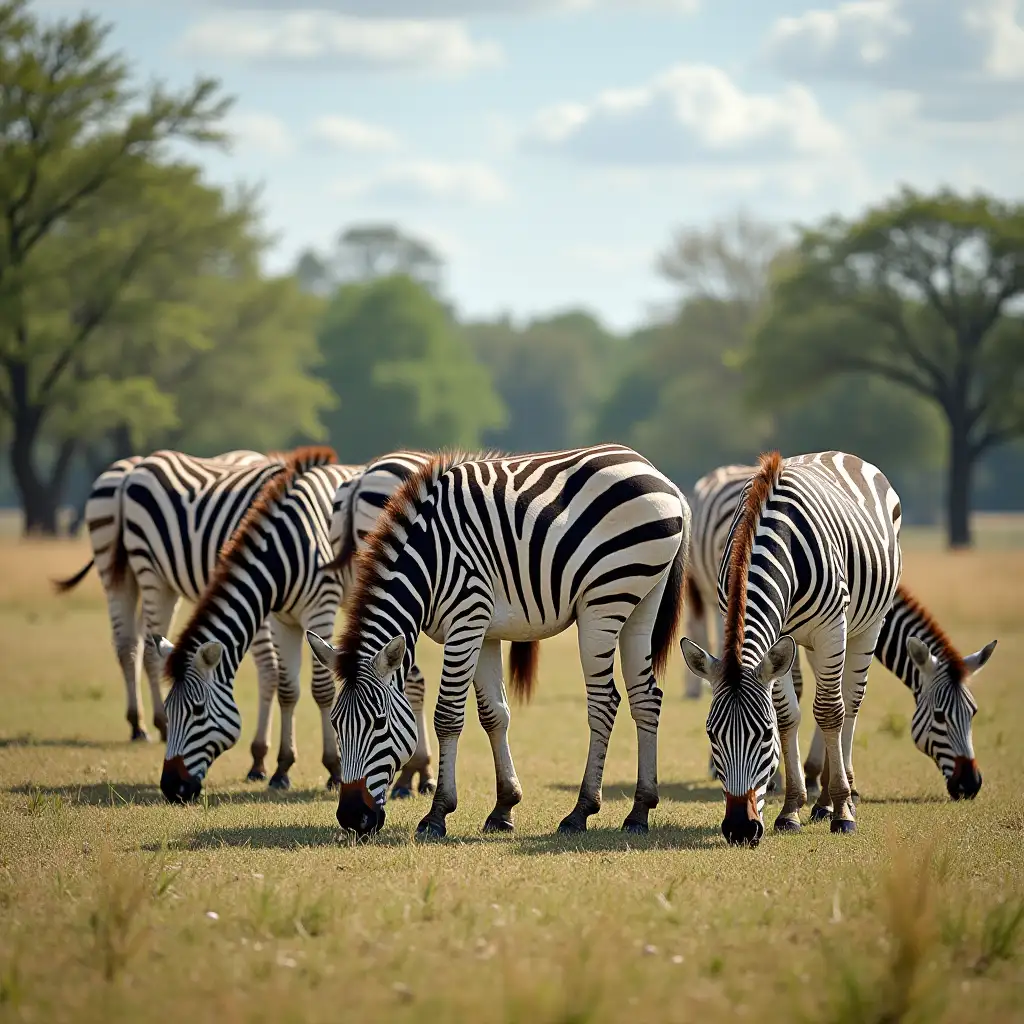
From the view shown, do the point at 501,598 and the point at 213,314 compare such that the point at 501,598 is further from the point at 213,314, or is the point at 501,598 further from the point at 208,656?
the point at 213,314

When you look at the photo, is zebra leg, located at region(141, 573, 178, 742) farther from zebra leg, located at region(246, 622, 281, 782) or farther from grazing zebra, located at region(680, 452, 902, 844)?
grazing zebra, located at region(680, 452, 902, 844)

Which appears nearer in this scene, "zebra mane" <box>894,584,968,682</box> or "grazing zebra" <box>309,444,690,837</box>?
"grazing zebra" <box>309,444,690,837</box>

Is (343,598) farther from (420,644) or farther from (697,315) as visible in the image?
(697,315)

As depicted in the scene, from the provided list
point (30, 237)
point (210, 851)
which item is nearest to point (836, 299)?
point (30, 237)

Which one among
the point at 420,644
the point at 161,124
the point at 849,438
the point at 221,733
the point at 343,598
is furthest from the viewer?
the point at 849,438

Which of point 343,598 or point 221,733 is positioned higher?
point 343,598

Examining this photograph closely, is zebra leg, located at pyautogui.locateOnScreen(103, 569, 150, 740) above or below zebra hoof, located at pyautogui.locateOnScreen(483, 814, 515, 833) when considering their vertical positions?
above

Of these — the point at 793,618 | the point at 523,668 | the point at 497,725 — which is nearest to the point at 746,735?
the point at 793,618

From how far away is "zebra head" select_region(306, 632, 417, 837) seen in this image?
28.9 ft

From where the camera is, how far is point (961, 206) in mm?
46375

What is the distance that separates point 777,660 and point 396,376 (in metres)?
69.9

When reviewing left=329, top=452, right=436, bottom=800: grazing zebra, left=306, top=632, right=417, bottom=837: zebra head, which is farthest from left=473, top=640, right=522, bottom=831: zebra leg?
left=329, top=452, right=436, bottom=800: grazing zebra

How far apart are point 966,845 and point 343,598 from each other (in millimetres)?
5404

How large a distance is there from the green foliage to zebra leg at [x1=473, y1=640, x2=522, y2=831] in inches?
3752
